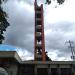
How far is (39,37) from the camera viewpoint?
6100 cm

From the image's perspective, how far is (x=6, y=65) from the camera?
3084 cm

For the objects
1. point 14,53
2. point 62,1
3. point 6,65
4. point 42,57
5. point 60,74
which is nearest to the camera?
point 62,1

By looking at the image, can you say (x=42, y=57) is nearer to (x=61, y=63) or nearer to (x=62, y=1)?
(x=61, y=63)

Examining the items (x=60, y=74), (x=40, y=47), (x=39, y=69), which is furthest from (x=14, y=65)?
(x=40, y=47)

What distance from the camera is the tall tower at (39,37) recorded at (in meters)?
57.3

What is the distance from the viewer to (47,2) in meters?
9.53

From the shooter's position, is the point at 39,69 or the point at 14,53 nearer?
the point at 14,53

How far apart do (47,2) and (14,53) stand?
Result: 62.1 feet

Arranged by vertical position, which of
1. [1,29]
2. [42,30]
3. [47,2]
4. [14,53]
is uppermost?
[42,30]

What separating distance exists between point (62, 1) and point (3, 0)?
99.4 inches

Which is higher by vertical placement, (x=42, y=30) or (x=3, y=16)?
(x=42, y=30)

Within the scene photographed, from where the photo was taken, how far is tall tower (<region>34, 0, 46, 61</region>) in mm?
57344

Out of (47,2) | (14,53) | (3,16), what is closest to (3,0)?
(3,16)

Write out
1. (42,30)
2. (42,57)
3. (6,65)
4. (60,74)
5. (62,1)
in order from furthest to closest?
(42,30)
(42,57)
(60,74)
(6,65)
(62,1)
